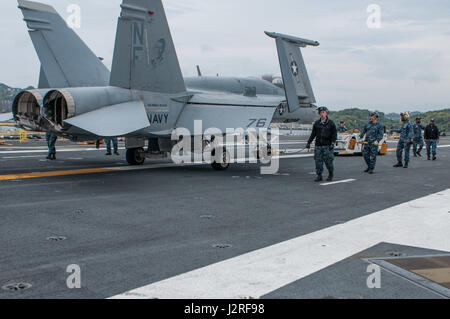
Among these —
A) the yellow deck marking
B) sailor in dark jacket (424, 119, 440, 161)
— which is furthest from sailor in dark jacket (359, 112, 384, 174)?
→ the yellow deck marking

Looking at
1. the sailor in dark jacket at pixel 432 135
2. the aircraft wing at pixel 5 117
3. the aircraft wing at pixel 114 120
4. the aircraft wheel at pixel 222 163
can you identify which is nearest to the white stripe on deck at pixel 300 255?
the aircraft wing at pixel 114 120

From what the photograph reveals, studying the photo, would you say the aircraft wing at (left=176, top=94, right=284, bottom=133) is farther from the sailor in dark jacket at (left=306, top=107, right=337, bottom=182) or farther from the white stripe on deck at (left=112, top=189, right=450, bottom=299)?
the white stripe on deck at (left=112, top=189, right=450, bottom=299)

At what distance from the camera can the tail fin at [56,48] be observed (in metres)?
13.6

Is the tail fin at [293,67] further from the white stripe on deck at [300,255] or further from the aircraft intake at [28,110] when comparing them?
the white stripe on deck at [300,255]

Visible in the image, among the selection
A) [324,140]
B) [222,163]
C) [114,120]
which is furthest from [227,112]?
[114,120]

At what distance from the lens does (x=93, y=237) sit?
5.71 metres

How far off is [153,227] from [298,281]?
2828mm

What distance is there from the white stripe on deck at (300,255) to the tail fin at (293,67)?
822 cm

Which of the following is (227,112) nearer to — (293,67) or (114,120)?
(293,67)

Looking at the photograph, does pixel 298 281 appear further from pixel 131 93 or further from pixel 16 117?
pixel 16 117

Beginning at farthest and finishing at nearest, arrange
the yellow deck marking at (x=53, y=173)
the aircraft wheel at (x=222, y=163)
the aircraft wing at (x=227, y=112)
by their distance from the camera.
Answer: the aircraft wheel at (x=222, y=163) < the aircraft wing at (x=227, y=112) < the yellow deck marking at (x=53, y=173)

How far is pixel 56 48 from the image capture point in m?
14.0

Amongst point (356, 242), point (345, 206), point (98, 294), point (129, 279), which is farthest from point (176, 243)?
point (345, 206)

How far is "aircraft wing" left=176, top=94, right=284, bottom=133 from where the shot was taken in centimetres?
1331
